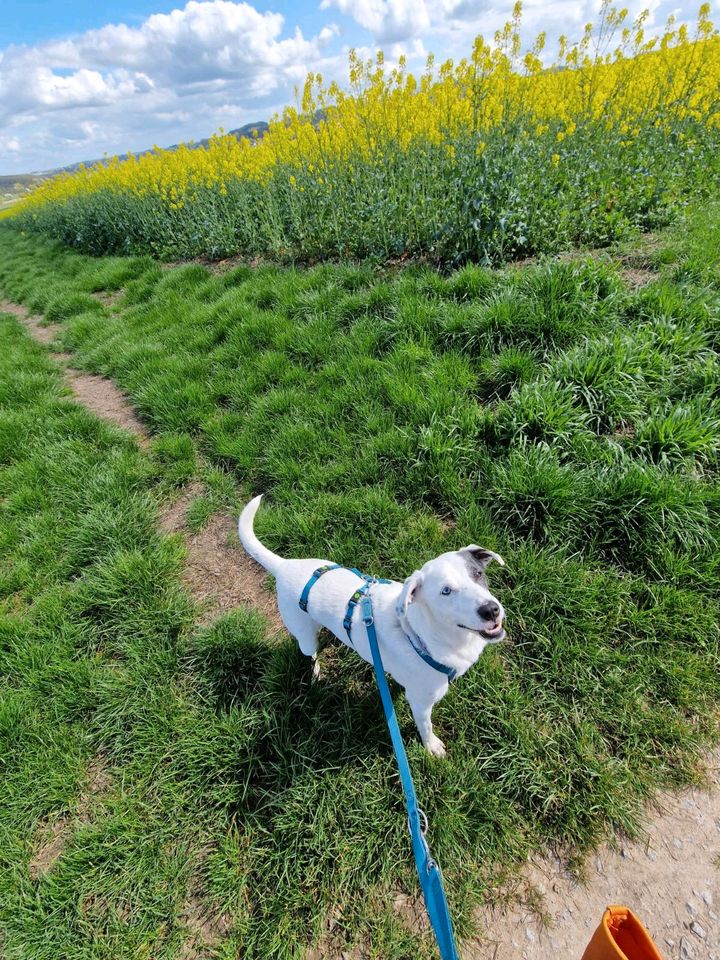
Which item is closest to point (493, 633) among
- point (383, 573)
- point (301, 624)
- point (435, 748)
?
point (435, 748)

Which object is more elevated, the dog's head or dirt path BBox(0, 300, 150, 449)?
the dog's head

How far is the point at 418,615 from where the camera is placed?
79.0 inches

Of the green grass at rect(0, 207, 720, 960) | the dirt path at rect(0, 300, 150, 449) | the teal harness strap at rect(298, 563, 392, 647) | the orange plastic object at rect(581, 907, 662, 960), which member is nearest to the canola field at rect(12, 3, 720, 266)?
the green grass at rect(0, 207, 720, 960)

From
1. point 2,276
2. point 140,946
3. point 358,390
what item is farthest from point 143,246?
point 140,946

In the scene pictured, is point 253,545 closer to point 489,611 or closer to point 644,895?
point 489,611

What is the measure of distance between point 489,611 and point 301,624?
1226mm

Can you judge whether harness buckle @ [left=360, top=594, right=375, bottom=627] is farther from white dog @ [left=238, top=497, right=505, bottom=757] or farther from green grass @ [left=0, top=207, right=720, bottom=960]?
green grass @ [left=0, top=207, right=720, bottom=960]

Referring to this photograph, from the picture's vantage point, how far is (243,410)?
16.5 ft

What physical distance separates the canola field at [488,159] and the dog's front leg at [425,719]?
5.19 metres

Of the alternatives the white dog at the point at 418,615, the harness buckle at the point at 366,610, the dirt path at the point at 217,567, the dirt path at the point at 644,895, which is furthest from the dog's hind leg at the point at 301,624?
→ the dirt path at the point at 644,895

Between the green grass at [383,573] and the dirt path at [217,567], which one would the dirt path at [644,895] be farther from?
the dirt path at [217,567]

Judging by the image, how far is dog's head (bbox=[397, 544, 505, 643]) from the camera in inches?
68.1

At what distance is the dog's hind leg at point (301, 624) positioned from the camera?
2.52 metres

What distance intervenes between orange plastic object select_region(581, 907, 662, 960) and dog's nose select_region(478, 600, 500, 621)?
0.82 meters
